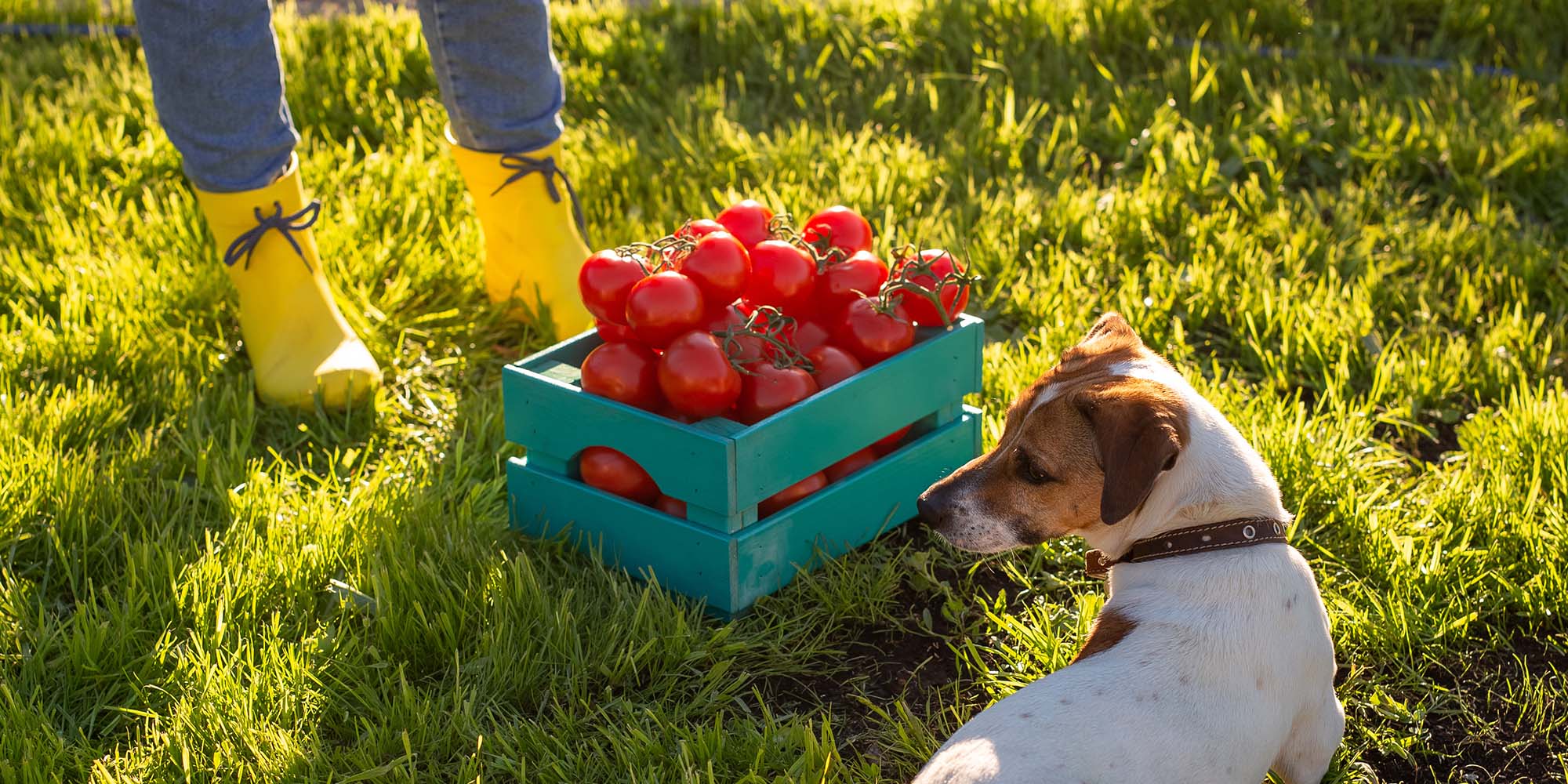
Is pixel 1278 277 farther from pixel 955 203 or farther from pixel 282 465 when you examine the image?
pixel 282 465

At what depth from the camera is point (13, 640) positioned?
291cm

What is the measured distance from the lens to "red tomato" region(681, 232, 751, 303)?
3139 millimetres

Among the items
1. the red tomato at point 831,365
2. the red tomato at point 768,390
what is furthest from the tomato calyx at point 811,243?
the red tomato at point 768,390

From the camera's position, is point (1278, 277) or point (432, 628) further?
point (1278, 277)

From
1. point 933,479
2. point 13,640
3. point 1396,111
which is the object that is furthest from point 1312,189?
point 13,640

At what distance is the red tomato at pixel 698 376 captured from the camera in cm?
295

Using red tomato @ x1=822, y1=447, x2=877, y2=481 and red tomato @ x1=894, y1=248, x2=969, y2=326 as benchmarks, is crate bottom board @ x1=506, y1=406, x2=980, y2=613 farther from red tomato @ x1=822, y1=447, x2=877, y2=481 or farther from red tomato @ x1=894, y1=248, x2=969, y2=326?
red tomato @ x1=894, y1=248, x2=969, y2=326

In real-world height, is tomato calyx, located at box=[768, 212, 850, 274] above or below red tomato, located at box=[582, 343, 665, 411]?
above

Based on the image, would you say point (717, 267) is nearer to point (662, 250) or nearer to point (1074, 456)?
point (662, 250)

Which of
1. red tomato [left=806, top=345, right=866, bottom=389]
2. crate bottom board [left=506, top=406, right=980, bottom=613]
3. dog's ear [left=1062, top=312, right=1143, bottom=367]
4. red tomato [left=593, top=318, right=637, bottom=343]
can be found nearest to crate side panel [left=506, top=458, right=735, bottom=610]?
crate bottom board [left=506, top=406, right=980, bottom=613]

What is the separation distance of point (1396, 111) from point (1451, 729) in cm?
307

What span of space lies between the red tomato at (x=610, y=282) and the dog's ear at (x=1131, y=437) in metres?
1.10

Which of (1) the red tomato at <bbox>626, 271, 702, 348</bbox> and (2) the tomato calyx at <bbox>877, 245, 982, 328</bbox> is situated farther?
(2) the tomato calyx at <bbox>877, 245, 982, 328</bbox>

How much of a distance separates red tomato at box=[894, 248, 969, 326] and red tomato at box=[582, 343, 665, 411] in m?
0.63
